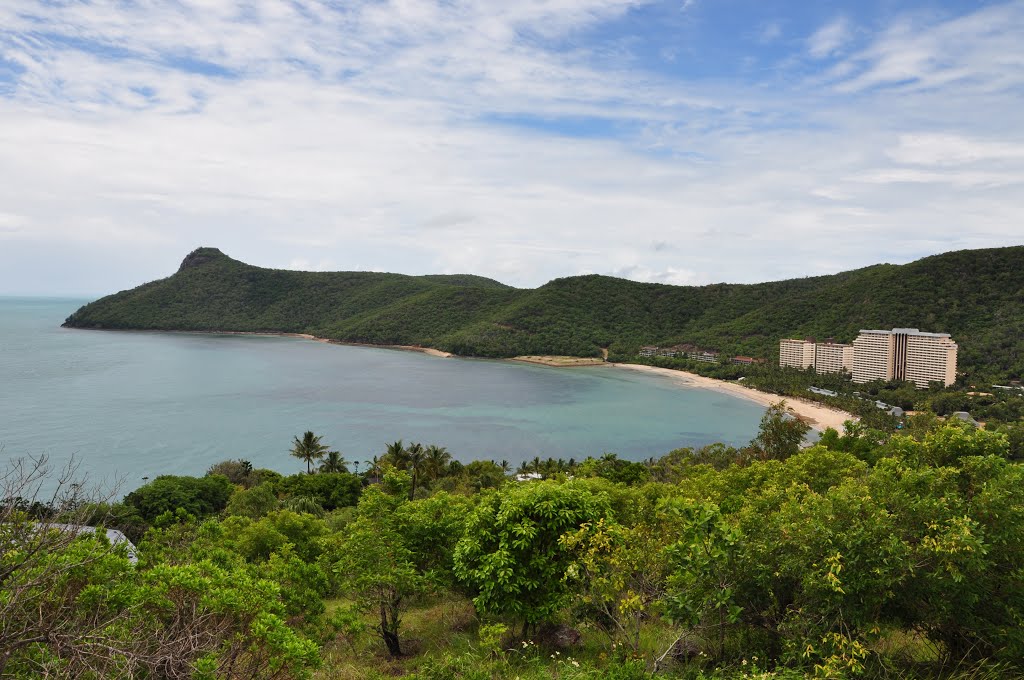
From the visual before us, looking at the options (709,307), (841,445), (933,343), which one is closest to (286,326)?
(709,307)

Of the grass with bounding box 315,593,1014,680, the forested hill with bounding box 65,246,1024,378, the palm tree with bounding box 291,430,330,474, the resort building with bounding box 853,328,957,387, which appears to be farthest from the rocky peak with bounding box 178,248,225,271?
the grass with bounding box 315,593,1014,680

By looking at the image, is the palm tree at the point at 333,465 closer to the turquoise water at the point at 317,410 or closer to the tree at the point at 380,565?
the turquoise water at the point at 317,410

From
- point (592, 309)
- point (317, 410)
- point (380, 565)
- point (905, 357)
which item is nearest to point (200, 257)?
point (592, 309)

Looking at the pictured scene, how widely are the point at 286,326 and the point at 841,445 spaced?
136 metres

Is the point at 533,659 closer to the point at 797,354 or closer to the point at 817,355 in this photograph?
the point at 817,355

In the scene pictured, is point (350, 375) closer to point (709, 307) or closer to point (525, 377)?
point (525, 377)

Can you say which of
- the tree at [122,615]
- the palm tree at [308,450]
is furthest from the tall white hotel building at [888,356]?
the tree at [122,615]

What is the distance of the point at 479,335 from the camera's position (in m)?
108

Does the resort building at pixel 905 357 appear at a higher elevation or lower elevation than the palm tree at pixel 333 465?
higher

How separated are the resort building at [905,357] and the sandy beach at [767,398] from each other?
1411 centimetres

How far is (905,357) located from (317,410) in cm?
6769

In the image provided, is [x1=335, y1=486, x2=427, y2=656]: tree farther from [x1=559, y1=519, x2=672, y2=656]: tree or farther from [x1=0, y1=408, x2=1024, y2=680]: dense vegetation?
[x1=559, y1=519, x2=672, y2=656]: tree

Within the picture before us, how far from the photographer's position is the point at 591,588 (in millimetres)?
7980

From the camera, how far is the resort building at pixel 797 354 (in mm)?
78562
